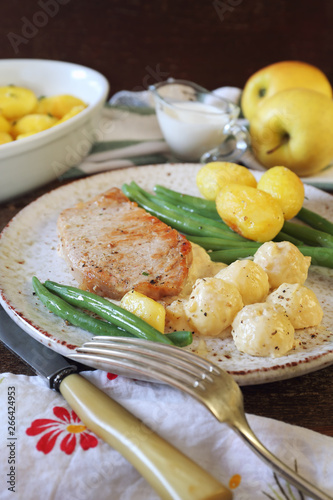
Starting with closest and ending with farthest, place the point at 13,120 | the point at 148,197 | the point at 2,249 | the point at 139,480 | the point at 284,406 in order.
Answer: the point at 139,480 → the point at 284,406 → the point at 2,249 → the point at 148,197 → the point at 13,120

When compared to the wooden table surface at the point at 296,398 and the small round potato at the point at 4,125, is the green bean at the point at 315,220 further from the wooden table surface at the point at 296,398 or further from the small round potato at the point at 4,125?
the small round potato at the point at 4,125

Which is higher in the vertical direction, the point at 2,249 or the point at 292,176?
the point at 292,176

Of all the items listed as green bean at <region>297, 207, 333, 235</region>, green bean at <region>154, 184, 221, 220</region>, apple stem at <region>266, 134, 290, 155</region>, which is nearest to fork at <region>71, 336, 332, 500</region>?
green bean at <region>154, 184, 221, 220</region>

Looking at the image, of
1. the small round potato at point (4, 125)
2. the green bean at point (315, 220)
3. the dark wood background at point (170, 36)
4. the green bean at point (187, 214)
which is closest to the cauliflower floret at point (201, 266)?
the green bean at point (187, 214)

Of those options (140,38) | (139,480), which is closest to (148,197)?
(139,480)

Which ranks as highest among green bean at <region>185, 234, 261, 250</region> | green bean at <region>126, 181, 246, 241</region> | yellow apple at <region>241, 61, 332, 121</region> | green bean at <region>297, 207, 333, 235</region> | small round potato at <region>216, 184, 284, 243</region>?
yellow apple at <region>241, 61, 332, 121</region>

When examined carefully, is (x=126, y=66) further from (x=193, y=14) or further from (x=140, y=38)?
(x=193, y=14)

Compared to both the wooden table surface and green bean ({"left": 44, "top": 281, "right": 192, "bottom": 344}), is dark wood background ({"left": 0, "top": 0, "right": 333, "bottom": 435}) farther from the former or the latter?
the wooden table surface
